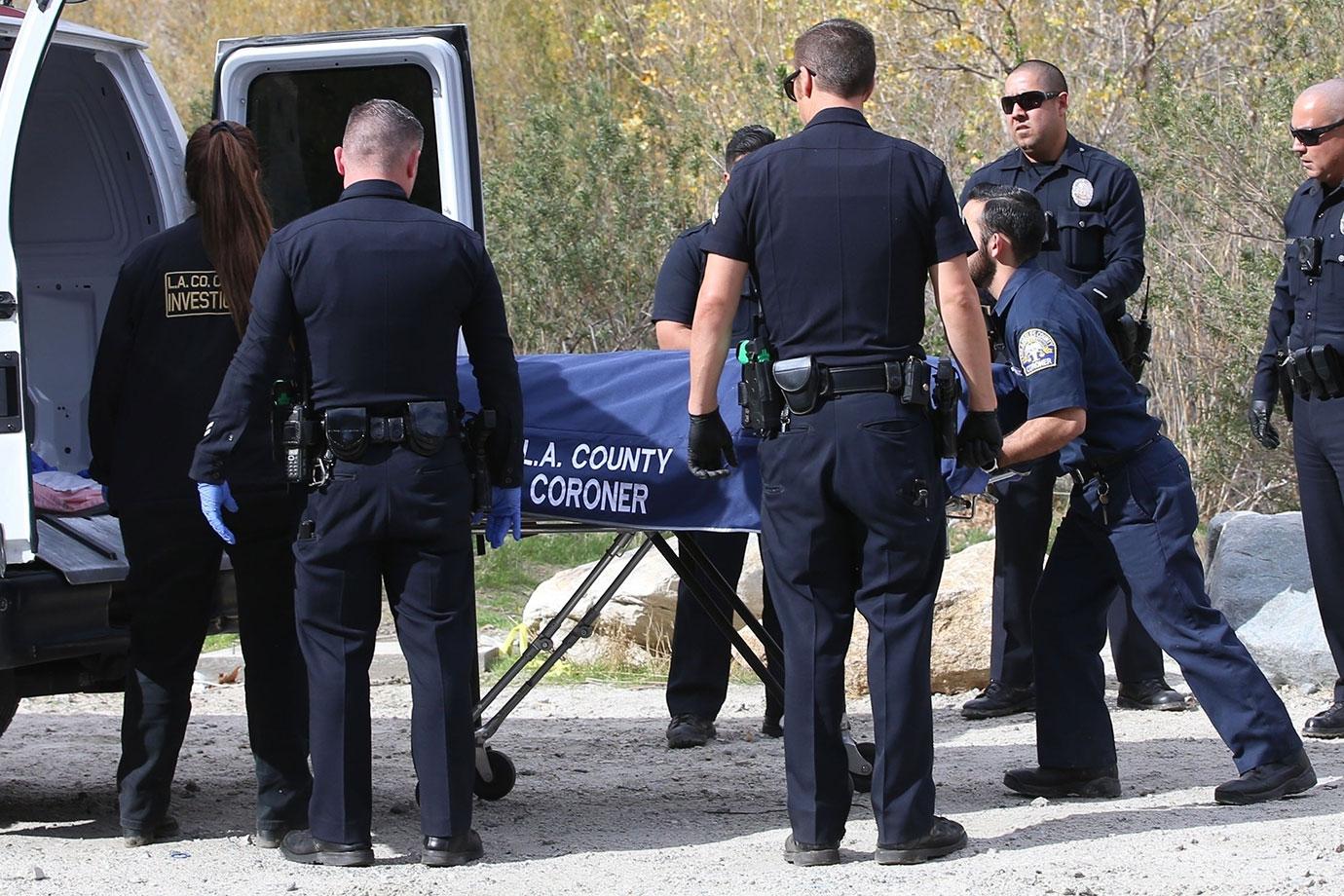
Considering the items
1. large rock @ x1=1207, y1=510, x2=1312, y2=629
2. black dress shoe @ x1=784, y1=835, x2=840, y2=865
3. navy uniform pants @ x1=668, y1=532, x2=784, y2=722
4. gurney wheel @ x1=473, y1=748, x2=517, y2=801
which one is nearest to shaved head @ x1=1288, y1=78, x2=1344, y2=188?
large rock @ x1=1207, y1=510, x2=1312, y2=629

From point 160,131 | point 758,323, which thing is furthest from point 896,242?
point 160,131

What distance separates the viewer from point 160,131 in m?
5.76

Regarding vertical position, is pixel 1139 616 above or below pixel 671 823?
above

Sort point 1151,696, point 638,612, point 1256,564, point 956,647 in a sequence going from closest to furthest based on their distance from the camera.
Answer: point 1151,696, point 956,647, point 1256,564, point 638,612

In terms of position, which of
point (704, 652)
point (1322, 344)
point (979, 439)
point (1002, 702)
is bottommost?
point (1002, 702)

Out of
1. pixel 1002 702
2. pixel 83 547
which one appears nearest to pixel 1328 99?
pixel 1002 702

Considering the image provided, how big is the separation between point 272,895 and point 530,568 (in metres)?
5.69

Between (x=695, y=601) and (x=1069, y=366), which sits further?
(x=695, y=601)

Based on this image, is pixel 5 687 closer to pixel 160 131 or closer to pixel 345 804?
pixel 345 804

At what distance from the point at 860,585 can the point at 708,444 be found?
1.67ft

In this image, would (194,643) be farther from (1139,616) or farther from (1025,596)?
(1025,596)

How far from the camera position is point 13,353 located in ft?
14.2

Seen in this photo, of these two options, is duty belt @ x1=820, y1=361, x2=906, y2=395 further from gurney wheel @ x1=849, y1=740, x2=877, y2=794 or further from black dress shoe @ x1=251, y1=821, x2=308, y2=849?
black dress shoe @ x1=251, y1=821, x2=308, y2=849

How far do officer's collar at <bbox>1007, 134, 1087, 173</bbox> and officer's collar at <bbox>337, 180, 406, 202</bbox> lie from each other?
281 centimetres
